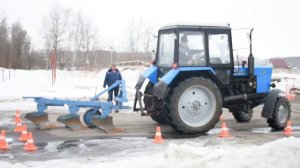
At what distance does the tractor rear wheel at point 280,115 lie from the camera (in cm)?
1262

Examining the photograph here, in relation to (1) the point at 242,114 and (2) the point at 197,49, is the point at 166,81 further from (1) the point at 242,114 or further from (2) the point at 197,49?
(1) the point at 242,114

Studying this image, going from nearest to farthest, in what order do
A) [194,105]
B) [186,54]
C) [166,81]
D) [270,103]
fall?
[166,81], [194,105], [186,54], [270,103]

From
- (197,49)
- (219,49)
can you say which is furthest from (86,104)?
(219,49)

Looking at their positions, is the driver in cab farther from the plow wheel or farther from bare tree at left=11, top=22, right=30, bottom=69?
bare tree at left=11, top=22, right=30, bottom=69

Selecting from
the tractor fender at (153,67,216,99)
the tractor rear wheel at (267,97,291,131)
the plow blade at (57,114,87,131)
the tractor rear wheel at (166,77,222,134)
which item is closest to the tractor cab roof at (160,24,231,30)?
the tractor fender at (153,67,216,99)

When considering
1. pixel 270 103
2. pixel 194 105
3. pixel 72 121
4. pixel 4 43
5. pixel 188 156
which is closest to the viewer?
pixel 188 156

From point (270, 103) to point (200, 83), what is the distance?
8.36 ft

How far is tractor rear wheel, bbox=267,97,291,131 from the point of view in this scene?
12625 mm

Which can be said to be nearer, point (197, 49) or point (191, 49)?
point (191, 49)

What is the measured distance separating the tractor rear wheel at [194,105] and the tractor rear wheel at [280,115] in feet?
6.73

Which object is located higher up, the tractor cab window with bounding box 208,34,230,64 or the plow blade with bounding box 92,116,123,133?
the tractor cab window with bounding box 208,34,230,64

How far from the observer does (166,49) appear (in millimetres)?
12109

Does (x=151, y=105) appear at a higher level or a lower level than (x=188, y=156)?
higher

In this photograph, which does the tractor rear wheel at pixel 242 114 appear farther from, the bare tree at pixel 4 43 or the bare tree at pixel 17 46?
the bare tree at pixel 17 46
